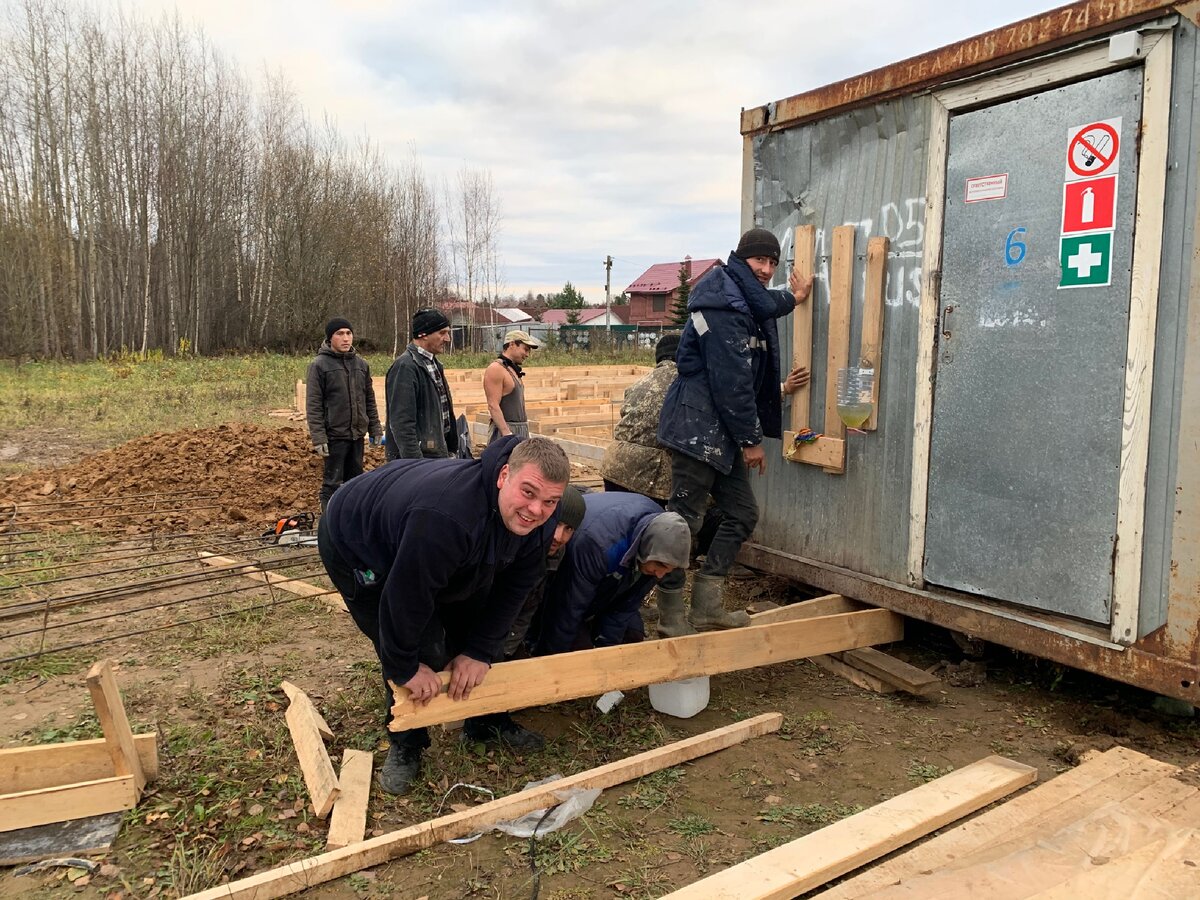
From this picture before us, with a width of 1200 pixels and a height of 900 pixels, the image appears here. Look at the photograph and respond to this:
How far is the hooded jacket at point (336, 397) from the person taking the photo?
6.95 meters

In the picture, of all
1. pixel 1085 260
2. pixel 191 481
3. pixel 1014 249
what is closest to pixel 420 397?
pixel 1014 249

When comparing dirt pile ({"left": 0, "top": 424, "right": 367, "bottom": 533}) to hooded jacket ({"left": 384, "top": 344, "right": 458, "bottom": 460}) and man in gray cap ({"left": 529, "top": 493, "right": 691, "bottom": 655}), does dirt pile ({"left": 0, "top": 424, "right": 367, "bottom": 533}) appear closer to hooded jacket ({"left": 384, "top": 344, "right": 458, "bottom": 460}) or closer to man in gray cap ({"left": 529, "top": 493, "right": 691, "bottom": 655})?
hooded jacket ({"left": 384, "top": 344, "right": 458, "bottom": 460})

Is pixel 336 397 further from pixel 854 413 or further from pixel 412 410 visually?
pixel 854 413

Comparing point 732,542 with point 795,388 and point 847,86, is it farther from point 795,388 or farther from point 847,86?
point 847,86

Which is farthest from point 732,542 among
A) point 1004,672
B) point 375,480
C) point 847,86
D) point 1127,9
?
point 1127,9

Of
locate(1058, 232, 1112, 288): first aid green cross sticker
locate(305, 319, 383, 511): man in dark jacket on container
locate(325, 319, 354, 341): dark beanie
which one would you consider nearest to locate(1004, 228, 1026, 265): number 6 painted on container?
locate(1058, 232, 1112, 288): first aid green cross sticker

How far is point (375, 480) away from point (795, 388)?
2783mm

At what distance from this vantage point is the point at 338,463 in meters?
7.26

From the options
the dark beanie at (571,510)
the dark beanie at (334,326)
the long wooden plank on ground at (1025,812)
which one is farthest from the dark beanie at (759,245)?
the dark beanie at (334,326)

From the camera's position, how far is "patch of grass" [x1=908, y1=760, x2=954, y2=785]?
3287mm

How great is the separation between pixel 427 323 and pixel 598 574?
2.83 meters

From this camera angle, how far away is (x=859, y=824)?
107 inches

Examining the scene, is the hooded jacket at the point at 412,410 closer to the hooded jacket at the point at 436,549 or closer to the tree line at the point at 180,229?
the hooded jacket at the point at 436,549

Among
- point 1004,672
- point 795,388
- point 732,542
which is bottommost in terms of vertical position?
point 1004,672
